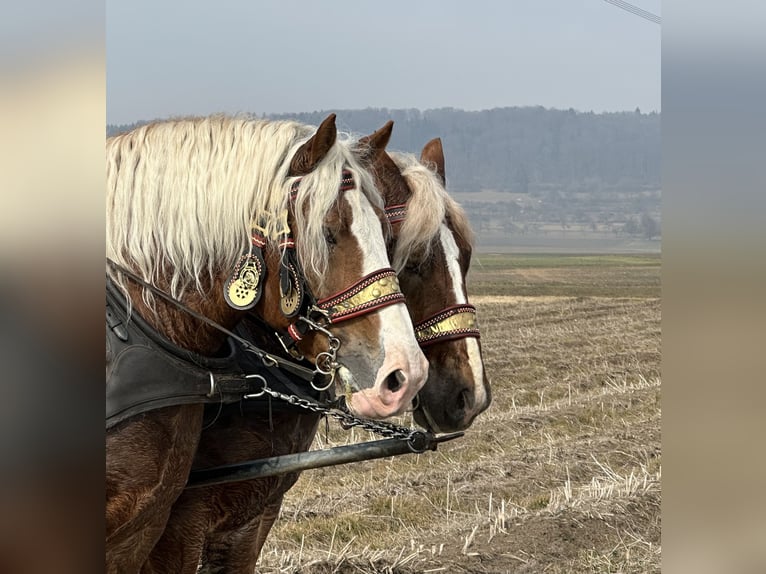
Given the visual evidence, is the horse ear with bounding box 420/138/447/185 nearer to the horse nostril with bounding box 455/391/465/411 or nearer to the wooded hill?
the horse nostril with bounding box 455/391/465/411

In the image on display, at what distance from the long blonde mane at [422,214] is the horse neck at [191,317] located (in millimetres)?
869

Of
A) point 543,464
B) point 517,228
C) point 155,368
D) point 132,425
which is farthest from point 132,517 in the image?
point 517,228

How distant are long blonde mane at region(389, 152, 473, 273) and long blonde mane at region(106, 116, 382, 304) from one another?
666mm

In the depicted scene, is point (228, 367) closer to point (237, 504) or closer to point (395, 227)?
point (237, 504)

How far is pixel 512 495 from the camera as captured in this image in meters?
5.52

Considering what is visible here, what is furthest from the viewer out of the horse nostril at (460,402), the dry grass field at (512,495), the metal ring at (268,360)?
the dry grass field at (512,495)

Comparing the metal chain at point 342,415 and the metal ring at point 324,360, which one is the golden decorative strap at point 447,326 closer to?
the metal chain at point 342,415

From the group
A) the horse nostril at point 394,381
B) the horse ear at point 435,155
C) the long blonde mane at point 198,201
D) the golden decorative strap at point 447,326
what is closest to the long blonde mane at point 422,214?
the golden decorative strap at point 447,326

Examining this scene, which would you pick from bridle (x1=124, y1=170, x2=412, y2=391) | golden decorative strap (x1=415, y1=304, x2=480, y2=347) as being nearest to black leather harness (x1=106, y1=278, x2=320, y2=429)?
bridle (x1=124, y1=170, x2=412, y2=391)

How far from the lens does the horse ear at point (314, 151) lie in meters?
2.46

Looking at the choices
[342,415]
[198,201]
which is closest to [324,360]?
[342,415]

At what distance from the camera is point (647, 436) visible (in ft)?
22.7

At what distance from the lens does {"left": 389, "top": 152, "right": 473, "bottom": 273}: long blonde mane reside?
314 cm
